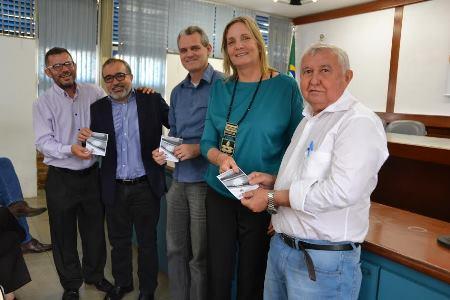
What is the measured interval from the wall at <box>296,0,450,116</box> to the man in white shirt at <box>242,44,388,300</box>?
5.54 meters

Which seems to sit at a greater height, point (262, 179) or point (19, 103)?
point (19, 103)

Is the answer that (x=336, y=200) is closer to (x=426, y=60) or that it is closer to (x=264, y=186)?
(x=264, y=186)

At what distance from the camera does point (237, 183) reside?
1.42 meters

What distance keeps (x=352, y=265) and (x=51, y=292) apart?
2.24 metres

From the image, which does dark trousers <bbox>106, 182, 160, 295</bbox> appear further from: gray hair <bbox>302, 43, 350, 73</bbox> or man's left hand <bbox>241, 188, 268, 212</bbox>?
gray hair <bbox>302, 43, 350, 73</bbox>

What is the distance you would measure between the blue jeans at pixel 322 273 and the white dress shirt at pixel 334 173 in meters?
0.06

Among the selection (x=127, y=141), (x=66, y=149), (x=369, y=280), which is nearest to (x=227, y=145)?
(x=369, y=280)

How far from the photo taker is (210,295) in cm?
178

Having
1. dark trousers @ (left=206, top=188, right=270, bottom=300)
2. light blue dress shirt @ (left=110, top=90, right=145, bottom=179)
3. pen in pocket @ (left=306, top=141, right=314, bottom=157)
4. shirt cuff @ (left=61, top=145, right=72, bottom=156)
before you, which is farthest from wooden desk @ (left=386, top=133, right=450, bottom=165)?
shirt cuff @ (left=61, top=145, right=72, bottom=156)

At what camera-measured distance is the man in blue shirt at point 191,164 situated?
6.62 feet

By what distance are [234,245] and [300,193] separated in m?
0.61

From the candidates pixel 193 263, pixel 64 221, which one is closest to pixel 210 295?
pixel 193 263

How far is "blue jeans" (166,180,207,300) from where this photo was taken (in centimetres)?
202

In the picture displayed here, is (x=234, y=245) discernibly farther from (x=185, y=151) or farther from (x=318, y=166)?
(x=318, y=166)
